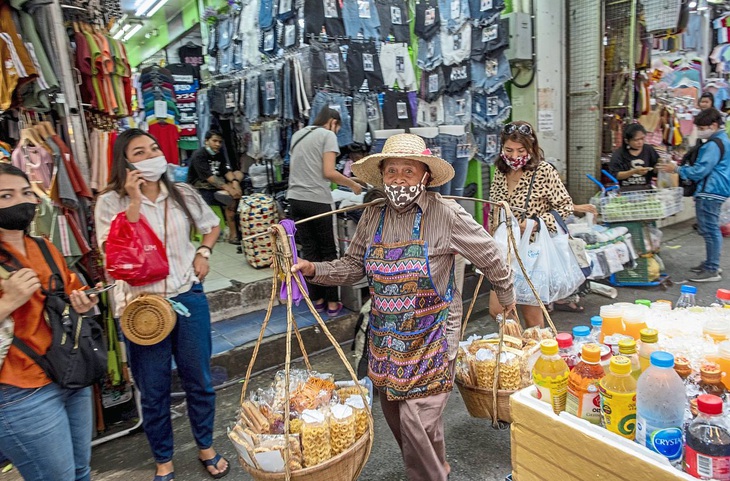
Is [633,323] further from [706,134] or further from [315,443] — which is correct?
[706,134]

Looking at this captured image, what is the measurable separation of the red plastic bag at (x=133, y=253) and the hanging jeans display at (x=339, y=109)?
3887 mm

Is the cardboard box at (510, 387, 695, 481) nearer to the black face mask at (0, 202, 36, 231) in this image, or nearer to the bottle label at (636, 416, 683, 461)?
the bottle label at (636, 416, 683, 461)

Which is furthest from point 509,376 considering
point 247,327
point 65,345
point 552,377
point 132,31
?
point 132,31

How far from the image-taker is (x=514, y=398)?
5.64 ft

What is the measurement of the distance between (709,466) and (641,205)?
4.89 metres

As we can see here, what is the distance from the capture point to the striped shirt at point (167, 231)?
8.66 ft

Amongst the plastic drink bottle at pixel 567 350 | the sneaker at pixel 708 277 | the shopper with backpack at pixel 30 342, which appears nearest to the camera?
the plastic drink bottle at pixel 567 350

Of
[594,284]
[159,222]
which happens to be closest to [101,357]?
[159,222]

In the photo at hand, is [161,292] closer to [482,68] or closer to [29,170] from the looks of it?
[29,170]

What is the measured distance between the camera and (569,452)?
4.96 ft

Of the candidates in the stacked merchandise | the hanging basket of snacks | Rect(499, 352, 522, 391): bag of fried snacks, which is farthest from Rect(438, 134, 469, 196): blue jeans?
the stacked merchandise

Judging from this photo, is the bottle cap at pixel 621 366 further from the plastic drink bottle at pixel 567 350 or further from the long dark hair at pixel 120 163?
the long dark hair at pixel 120 163

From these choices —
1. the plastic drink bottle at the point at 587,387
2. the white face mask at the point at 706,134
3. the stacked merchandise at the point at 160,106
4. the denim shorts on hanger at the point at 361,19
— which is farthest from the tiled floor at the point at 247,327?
the white face mask at the point at 706,134

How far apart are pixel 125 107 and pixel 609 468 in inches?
147
